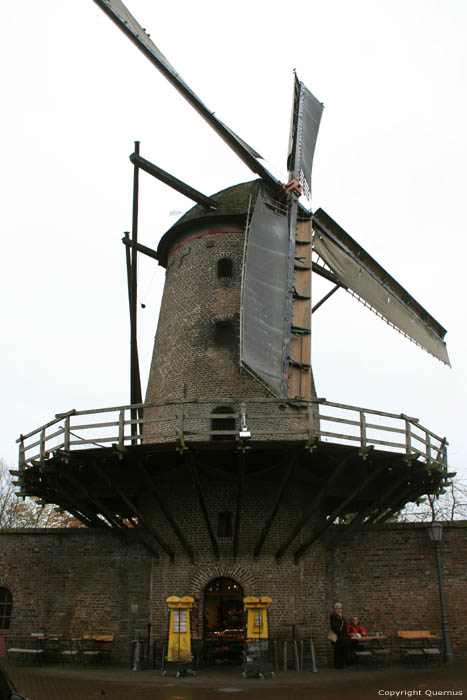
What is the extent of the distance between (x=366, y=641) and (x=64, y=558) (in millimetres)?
7338

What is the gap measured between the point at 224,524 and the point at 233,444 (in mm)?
2576

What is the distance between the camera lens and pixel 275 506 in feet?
42.2

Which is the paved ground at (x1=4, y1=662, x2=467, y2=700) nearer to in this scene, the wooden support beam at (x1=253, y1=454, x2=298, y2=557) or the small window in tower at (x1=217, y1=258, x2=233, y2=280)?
the wooden support beam at (x1=253, y1=454, x2=298, y2=557)

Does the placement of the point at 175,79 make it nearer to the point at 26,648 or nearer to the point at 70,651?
the point at 70,651

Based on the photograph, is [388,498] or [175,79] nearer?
[388,498]

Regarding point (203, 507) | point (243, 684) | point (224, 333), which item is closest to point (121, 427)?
point (203, 507)

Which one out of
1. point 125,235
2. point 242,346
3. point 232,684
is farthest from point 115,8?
point 232,684

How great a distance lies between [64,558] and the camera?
16.3m

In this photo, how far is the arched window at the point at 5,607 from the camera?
53.8 ft

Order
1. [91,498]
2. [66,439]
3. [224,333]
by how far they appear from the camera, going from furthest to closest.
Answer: [224,333] < [91,498] < [66,439]

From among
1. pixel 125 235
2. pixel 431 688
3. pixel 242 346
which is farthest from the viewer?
pixel 125 235

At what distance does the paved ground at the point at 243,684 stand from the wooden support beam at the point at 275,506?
2.37 meters

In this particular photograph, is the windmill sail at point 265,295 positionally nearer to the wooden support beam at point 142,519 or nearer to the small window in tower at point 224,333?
the small window in tower at point 224,333

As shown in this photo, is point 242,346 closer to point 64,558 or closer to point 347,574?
point 347,574
